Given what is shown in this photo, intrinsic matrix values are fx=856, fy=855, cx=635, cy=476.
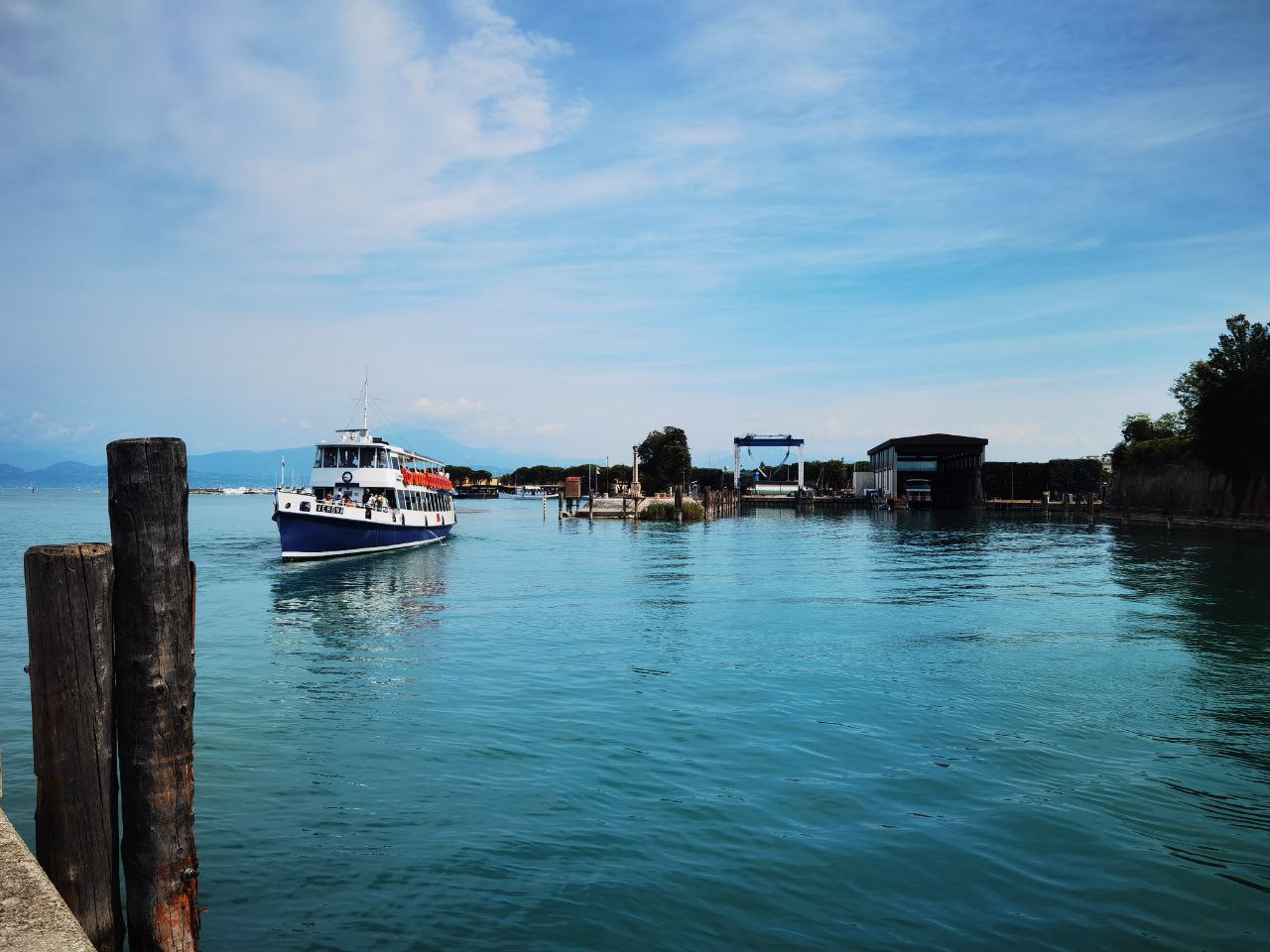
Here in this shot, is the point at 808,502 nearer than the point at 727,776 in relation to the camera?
No

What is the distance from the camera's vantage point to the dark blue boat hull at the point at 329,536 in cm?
4041

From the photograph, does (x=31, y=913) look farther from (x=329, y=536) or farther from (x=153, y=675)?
(x=329, y=536)

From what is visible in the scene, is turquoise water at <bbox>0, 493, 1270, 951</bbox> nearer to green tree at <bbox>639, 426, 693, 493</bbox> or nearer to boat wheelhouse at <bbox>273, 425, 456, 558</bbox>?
boat wheelhouse at <bbox>273, 425, 456, 558</bbox>

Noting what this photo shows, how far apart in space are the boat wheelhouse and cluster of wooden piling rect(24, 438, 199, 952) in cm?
3594

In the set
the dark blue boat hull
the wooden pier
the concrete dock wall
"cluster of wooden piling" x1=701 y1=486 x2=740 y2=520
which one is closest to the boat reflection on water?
the dark blue boat hull

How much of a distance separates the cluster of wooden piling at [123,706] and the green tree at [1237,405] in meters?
70.0

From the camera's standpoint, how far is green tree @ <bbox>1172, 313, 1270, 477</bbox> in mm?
59000

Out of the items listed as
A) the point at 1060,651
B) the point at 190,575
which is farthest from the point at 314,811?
the point at 1060,651

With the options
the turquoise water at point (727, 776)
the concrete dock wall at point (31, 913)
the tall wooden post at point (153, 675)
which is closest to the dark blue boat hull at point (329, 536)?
the turquoise water at point (727, 776)

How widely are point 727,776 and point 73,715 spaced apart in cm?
A: 765

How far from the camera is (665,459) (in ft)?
428

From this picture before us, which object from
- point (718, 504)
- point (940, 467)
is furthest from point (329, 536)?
point (940, 467)

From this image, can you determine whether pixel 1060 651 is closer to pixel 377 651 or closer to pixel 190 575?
pixel 377 651

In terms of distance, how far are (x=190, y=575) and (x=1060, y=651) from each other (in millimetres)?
18910
